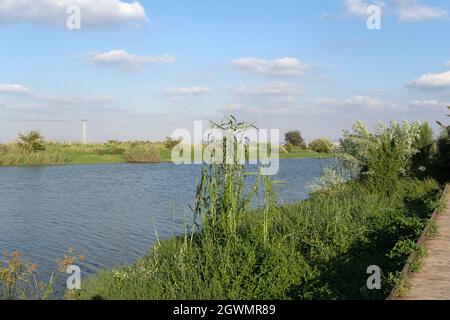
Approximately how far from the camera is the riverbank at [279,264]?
6.90 m

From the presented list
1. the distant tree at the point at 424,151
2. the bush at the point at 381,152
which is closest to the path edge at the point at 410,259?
the bush at the point at 381,152

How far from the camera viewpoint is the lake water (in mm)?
10922

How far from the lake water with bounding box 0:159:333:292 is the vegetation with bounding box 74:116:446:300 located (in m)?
1.04

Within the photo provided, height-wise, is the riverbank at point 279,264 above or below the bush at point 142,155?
below

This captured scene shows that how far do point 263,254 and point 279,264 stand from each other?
1.49ft

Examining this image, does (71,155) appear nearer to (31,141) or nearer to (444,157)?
(31,141)

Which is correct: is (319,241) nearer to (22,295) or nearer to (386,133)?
(22,295)

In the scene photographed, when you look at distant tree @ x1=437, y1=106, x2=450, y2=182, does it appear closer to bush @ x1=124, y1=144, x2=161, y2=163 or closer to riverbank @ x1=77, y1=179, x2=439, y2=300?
riverbank @ x1=77, y1=179, x2=439, y2=300

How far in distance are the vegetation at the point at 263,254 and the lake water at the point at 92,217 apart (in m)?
1.04

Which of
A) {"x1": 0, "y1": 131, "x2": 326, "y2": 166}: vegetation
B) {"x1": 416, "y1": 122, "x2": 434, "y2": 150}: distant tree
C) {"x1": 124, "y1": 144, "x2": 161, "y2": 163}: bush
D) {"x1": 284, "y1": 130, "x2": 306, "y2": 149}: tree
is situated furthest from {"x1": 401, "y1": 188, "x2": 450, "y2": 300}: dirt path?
{"x1": 284, "y1": 130, "x2": 306, "y2": 149}: tree

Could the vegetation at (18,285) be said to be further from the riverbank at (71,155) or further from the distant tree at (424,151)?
the riverbank at (71,155)

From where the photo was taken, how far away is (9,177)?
3102cm

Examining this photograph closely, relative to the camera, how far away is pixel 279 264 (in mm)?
7594
